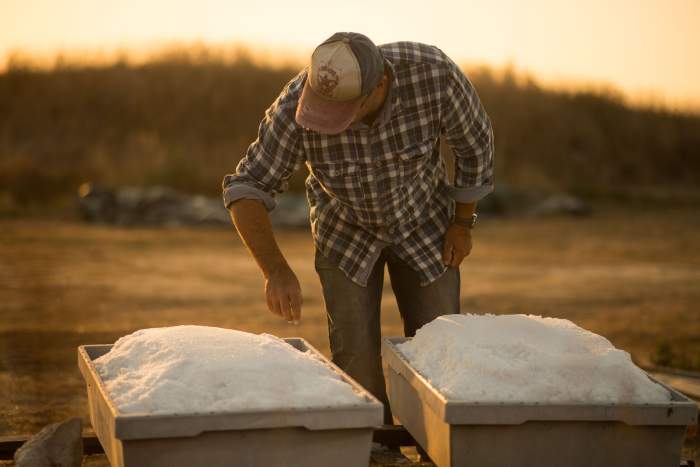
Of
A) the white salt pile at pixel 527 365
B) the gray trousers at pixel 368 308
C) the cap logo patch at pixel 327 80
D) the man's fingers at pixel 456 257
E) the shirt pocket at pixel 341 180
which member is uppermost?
the cap logo patch at pixel 327 80

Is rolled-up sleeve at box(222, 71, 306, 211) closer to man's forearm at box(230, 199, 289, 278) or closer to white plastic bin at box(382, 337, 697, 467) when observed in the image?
man's forearm at box(230, 199, 289, 278)

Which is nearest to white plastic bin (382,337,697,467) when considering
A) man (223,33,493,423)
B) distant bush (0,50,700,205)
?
man (223,33,493,423)

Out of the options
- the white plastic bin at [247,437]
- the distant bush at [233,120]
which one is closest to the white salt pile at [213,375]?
the white plastic bin at [247,437]

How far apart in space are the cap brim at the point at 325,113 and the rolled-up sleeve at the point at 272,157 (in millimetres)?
269

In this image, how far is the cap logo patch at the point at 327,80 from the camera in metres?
3.12

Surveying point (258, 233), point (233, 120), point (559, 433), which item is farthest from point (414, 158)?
point (233, 120)

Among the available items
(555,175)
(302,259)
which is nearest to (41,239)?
(302,259)

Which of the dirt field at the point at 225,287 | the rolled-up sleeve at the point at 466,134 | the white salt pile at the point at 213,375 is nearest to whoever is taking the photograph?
the white salt pile at the point at 213,375

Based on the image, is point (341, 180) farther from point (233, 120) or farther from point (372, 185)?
point (233, 120)

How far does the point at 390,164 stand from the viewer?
361 cm

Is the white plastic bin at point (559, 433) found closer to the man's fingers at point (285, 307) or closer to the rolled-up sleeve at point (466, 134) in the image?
the man's fingers at point (285, 307)

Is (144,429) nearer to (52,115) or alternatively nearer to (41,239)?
(41,239)

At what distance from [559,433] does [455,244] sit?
1.22 m

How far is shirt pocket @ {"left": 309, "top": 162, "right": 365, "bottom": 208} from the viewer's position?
358 cm
